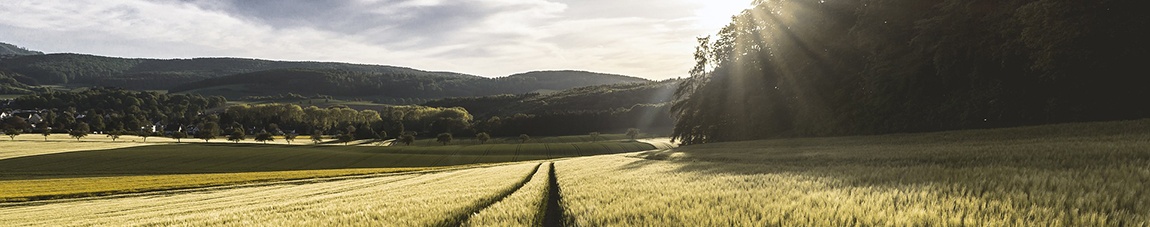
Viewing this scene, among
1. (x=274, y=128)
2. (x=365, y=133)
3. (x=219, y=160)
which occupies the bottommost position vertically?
(x=219, y=160)

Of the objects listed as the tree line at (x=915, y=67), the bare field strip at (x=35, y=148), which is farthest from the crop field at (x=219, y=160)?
the tree line at (x=915, y=67)

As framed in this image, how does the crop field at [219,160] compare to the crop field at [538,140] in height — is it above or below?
below

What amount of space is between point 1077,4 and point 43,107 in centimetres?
27250

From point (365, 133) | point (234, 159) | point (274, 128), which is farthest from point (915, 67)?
point (274, 128)

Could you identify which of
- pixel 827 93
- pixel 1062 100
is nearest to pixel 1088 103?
pixel 1062 100

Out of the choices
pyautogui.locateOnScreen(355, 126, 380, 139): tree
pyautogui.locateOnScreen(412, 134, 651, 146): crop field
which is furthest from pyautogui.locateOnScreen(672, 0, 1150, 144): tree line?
pyautogui.locateOnScreen(355, 126, 380, 139): tree

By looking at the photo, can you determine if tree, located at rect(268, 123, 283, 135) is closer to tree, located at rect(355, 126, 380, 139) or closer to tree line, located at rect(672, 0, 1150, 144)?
tree, located at rect(355, 126, 380, 139)

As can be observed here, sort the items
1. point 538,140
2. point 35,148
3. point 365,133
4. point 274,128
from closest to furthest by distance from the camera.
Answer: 1. point 35,148
2. point 538,140
3. point 365,133
4. point 274,128

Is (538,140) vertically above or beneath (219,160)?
above

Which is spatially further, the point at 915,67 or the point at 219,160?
the point at 219,160

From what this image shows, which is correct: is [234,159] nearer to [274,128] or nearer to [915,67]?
[915,67]

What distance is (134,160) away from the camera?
192 ft

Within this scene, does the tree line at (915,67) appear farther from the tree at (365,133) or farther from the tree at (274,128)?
the tree at (274,128)

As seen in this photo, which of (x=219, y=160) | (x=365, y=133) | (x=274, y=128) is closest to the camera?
(x=219, y=160)
